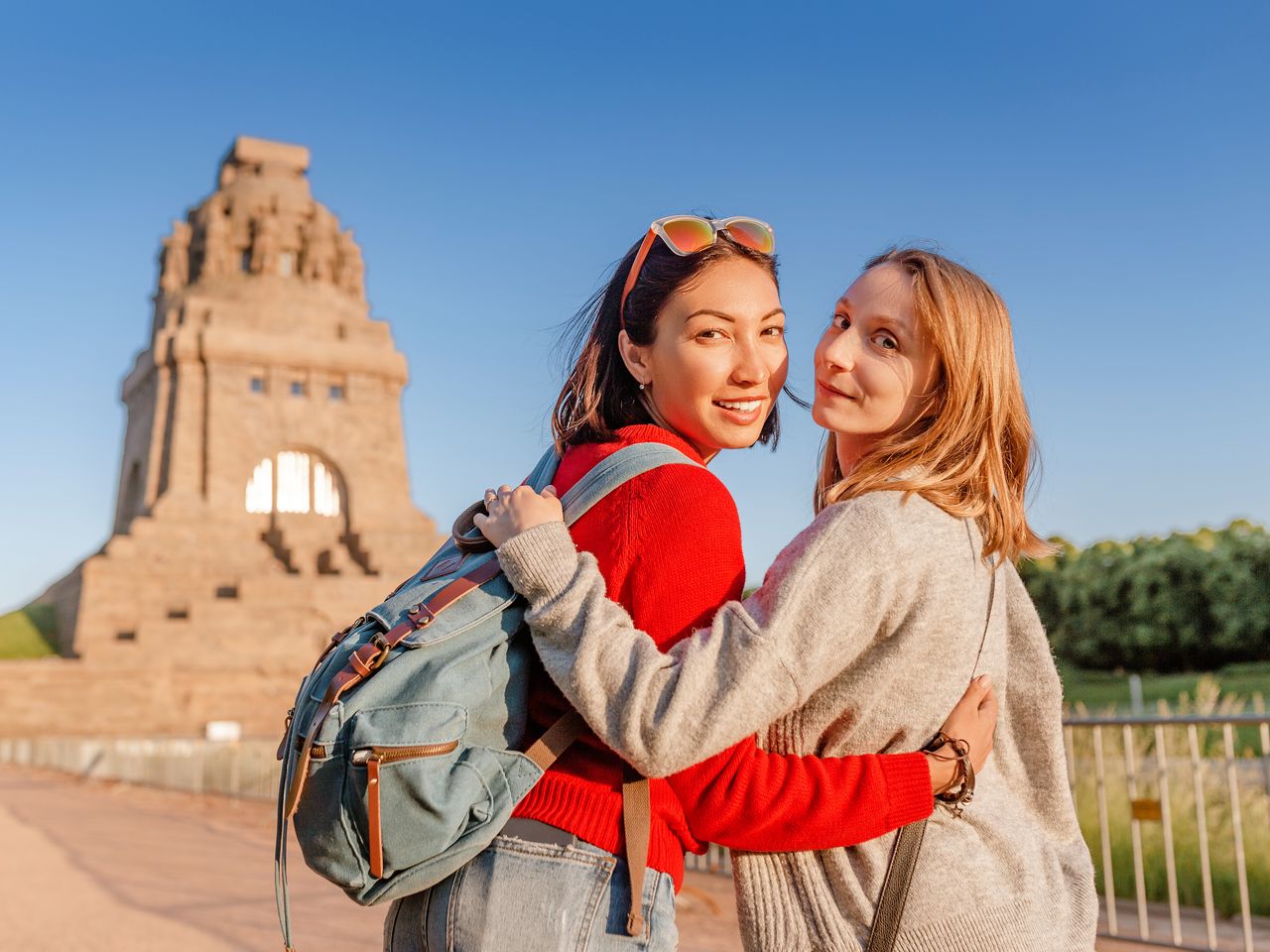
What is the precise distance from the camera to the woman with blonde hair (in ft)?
5.49

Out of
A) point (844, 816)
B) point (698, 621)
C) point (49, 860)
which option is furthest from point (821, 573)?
point (49, 860)

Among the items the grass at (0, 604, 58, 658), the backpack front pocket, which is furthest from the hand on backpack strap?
the grass at (0, 604, 58, 658)

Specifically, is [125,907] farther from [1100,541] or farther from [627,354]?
[1100,541]

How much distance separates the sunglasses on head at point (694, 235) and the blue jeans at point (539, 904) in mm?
968

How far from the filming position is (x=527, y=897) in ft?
5.35

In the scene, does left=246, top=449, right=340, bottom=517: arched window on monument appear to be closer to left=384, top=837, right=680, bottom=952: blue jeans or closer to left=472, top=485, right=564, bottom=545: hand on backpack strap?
left=472, top=485, right=564, bottom=545: hand on backpack strap

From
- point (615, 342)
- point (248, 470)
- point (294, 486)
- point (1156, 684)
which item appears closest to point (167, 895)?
point (615, 342)

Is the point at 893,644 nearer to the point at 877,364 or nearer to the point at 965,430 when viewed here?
the point at 965,430

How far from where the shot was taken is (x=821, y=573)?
1757 mm

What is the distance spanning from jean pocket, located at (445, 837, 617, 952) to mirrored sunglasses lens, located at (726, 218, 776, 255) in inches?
43.1

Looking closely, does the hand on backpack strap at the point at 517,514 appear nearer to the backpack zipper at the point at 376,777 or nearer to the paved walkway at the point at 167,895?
the backpack zipper at the point at 376,777

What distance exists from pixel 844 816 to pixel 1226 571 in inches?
936

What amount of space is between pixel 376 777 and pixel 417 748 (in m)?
0.06

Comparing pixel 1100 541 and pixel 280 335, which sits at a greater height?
pixel 280 335
